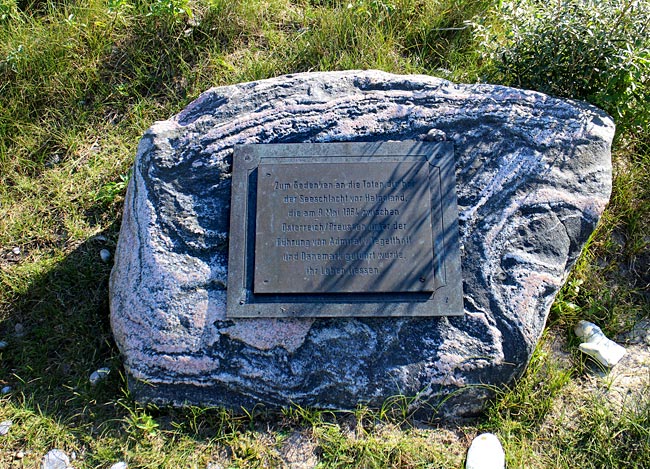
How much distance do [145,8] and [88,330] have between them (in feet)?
7.84

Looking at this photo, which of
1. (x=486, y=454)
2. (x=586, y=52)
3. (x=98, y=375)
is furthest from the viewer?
(x=586, y=52)

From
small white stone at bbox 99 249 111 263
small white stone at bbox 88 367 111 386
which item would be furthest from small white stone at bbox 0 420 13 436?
small white stone at bbox 99 249 111 263

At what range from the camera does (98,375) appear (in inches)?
109

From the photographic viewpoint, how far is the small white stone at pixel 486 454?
95.7 inches

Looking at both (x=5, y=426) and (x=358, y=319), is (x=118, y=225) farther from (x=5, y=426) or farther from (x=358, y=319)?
(x=358, y=319)

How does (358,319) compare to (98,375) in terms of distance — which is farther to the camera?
(98,375)

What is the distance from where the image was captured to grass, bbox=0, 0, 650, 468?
2.52 metres

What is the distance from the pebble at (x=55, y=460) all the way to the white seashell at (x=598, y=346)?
2507 mm

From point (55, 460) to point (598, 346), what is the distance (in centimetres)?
263

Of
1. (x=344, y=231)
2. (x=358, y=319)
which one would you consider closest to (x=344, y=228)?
(x=344, y=231)

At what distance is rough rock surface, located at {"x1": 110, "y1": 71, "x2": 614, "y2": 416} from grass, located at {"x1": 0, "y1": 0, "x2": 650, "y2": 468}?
0.20 meters

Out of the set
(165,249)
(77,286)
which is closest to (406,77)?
(165,249)

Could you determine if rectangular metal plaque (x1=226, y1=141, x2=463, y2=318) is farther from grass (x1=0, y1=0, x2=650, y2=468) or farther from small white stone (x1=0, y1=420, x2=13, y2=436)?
small white stone (x1=0, y1=420, x2=13, y2=436)

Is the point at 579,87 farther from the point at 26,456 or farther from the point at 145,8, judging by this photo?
the point at 26,456
